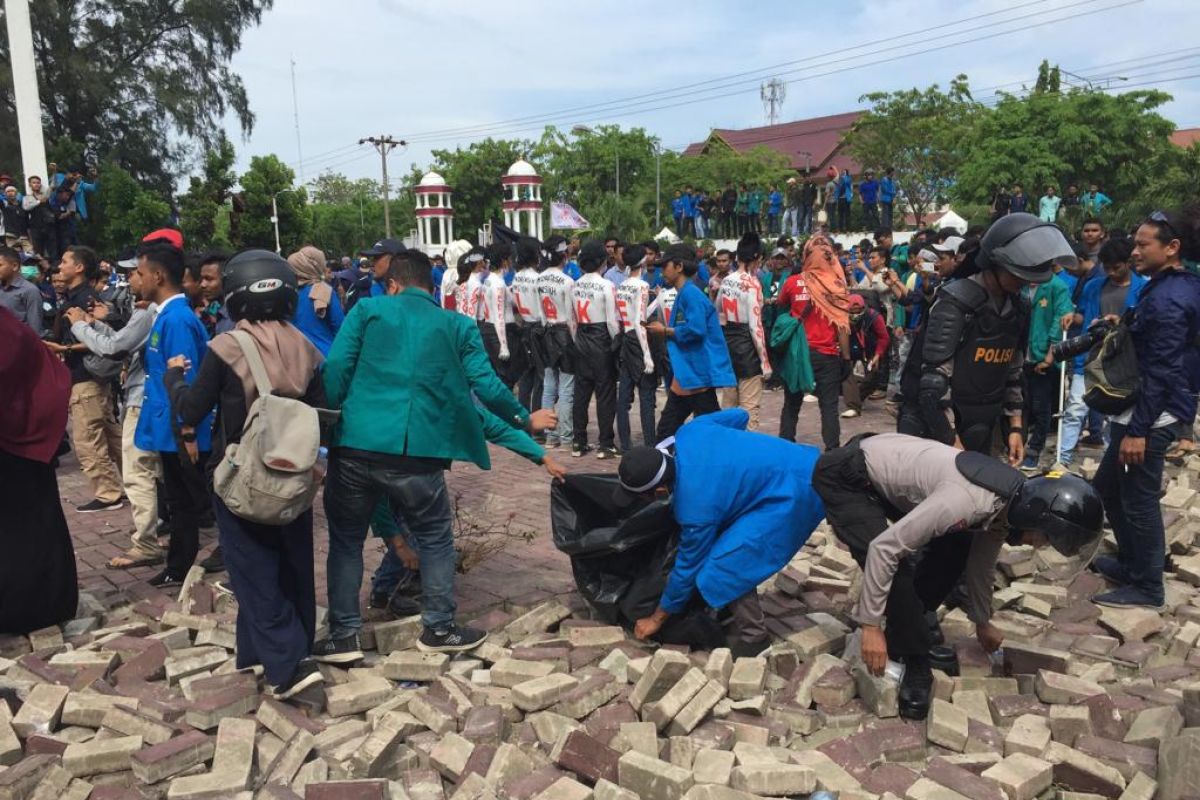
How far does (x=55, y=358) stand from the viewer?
15.6 ft

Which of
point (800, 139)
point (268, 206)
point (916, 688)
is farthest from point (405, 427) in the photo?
point (800, 139)

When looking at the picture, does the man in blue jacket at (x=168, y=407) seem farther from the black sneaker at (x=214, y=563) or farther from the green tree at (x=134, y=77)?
the green tree at (x=134, y=77)

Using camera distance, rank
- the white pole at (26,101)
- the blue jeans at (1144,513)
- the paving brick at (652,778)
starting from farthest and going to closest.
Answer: the white pole at (26,101)
the blue jeans at (1144,513)
the paving brick at (652,778)

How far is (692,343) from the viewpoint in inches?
291

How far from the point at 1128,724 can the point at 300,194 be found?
33286mm

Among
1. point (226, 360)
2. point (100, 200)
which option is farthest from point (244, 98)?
point (226, 360)

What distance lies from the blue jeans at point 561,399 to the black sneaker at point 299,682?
502 cm

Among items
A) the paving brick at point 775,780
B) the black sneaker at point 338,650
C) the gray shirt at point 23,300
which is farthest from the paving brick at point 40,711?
the gray shirt at point 23,300

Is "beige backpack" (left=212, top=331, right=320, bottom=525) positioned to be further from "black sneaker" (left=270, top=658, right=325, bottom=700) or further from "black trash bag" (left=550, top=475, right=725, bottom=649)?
"black trash bag" (left=550, top=475, right=725, bottom=649)

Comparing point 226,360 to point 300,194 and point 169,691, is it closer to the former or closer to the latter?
point 169,691

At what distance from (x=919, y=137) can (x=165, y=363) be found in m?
36.3

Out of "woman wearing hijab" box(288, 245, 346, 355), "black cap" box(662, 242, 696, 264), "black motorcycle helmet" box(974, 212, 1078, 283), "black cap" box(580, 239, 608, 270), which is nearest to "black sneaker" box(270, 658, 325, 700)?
"woman wearing hijab" box(288, 245, 346, 355)

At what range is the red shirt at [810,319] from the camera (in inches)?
306

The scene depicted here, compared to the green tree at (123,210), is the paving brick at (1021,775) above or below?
below
